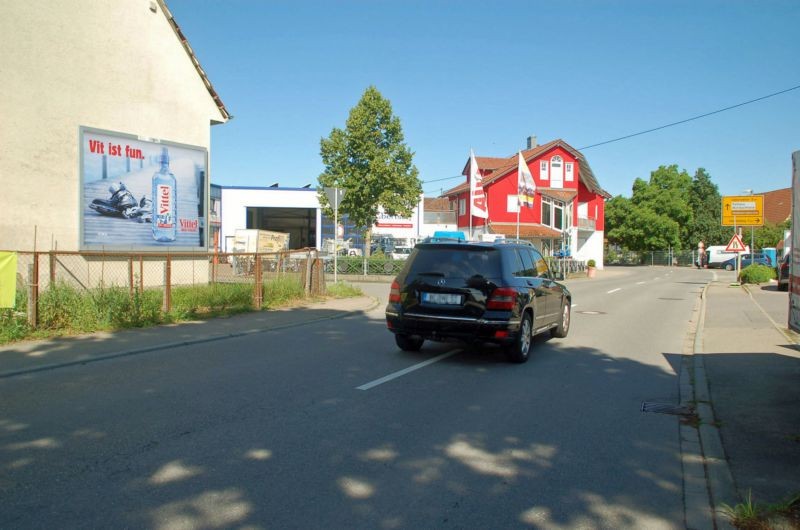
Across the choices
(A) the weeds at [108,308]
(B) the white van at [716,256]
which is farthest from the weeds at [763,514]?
(B) the white van at [716,256]

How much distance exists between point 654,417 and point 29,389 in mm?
6698

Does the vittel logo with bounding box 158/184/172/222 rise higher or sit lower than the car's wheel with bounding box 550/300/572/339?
higher

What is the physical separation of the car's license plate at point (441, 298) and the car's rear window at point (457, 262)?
0.29 metres

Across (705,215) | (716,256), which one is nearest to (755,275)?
(716,256)

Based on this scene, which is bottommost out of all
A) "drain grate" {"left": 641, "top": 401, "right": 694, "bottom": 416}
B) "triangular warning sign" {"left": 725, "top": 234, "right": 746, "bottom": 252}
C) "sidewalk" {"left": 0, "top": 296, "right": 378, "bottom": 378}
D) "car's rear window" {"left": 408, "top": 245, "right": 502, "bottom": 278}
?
"drain grate" {"left": 641, "top": 401, "right": 694, "bottom": 416}

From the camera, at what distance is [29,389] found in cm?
698

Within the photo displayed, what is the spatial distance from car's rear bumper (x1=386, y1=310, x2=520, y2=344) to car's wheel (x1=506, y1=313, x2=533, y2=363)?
0.57 ft

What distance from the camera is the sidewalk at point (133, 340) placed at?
331 inches

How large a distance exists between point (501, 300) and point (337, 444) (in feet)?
13.4

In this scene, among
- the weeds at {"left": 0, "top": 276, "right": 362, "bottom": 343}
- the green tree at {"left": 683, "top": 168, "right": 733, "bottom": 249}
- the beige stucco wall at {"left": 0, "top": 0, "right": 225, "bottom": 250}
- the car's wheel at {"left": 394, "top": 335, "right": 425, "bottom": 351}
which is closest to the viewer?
the car's wheel at {"left": 394, "top": 335, "right": 425, "bottom": 351}

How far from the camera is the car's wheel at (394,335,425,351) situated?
9.80m

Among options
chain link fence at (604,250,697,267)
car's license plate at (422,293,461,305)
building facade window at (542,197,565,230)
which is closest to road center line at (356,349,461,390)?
car's license plate at (422,293,461,305)

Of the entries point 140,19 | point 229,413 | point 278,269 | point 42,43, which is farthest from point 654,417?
point 140,19

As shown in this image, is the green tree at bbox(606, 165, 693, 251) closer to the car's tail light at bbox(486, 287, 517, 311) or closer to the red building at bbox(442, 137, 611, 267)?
the red building at bbox(442, 137, 611, 267)
